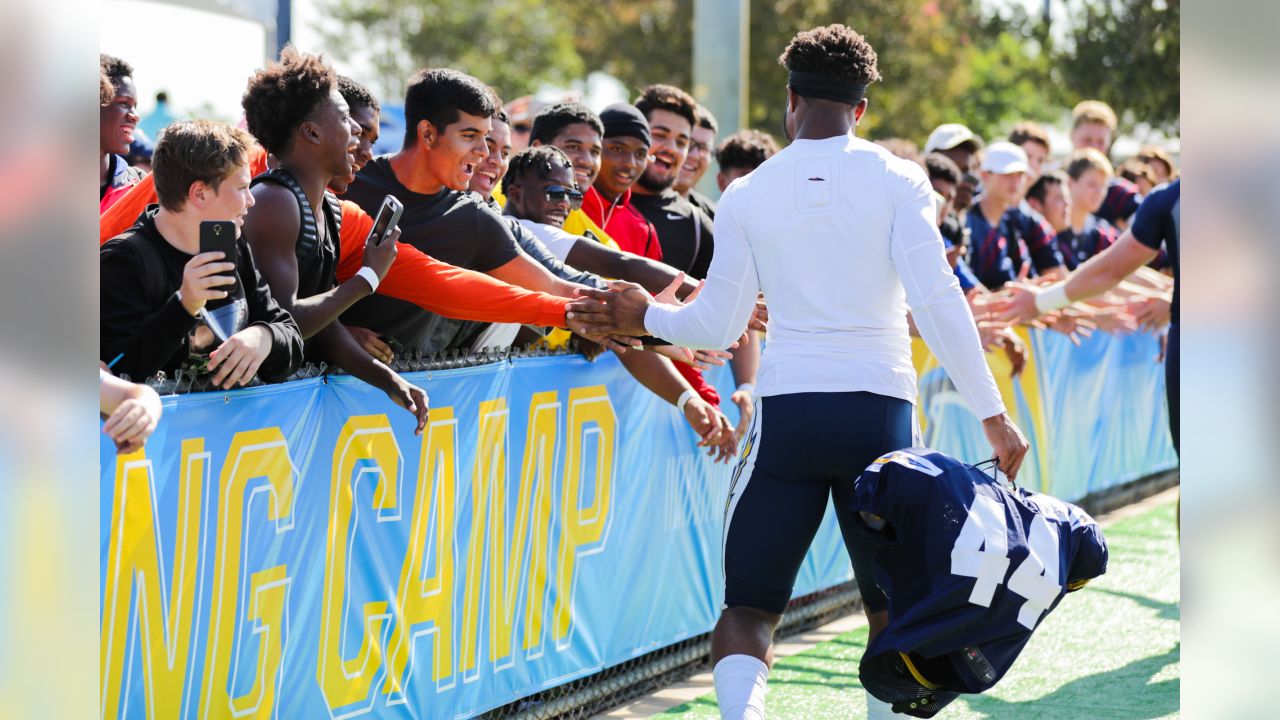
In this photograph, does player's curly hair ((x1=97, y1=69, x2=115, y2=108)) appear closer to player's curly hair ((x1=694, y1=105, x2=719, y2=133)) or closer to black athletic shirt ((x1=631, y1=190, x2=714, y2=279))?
black athletic shirt ((x1=631, y1=190, x2=714, y2=279))

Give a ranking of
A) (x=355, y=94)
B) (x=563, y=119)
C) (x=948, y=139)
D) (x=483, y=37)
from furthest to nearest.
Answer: (x=483, y=37) < (x=948, y=139) < (x=563, y=119) < (x=355, y=94)

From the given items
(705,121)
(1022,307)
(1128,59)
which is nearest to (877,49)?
(1128,59)

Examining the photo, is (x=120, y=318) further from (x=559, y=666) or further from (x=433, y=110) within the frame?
(x=559, y=666)

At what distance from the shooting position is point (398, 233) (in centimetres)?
466

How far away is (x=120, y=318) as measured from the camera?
3873 mm

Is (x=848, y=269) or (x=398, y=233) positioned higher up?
(x=398, y=233)

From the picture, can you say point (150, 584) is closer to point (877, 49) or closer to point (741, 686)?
point (741, 686)

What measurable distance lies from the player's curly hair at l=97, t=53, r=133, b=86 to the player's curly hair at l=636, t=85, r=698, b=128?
2219 mm

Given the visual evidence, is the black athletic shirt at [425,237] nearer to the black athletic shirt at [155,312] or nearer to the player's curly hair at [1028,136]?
the black athletic shirt at [155,312]

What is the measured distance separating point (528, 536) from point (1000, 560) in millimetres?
2058

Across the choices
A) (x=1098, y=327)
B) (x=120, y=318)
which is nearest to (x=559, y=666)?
(x=120, y=318)

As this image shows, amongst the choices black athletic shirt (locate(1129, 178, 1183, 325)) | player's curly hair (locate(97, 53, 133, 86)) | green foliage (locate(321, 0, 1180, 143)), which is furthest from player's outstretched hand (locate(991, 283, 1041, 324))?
green foliage (locate(321, 0, 1180, 143))

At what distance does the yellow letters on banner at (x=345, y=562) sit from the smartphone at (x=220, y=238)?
911 millimetres

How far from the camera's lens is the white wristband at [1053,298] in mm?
7074
